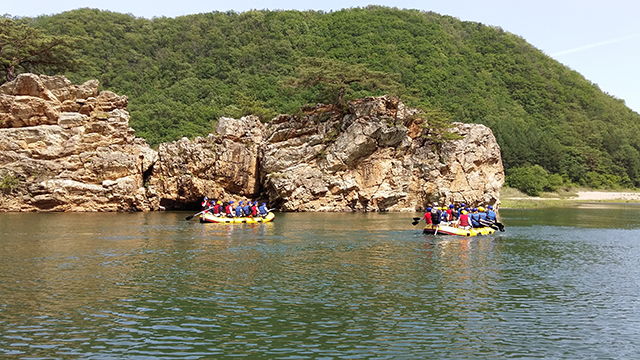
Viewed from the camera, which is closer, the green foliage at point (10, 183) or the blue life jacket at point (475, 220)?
the blue life jacket at point (475, 220)

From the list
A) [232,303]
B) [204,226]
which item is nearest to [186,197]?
[204,226]

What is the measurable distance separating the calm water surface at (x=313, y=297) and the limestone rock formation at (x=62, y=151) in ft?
67.3

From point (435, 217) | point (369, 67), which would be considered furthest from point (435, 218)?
point (369, 67)

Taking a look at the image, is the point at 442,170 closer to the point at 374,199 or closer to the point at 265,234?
the point at 374,199

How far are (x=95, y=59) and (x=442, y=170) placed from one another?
64563mm

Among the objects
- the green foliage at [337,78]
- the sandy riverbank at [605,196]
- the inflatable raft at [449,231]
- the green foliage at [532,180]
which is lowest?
the inflatable raft at [449,231]

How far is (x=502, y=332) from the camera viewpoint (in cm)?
1424

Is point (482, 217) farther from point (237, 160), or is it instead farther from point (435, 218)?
point (237, 160)

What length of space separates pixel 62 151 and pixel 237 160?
17185mm

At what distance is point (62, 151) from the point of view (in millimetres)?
52625

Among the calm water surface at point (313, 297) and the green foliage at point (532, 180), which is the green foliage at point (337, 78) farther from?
the green foliage at point (532, 180)

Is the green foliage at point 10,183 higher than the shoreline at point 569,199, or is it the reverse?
the green foliage at point 10,183

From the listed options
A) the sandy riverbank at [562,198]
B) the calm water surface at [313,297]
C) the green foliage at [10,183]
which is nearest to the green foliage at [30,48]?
the green foliage at [10,183]

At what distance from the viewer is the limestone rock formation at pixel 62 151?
169 ft
